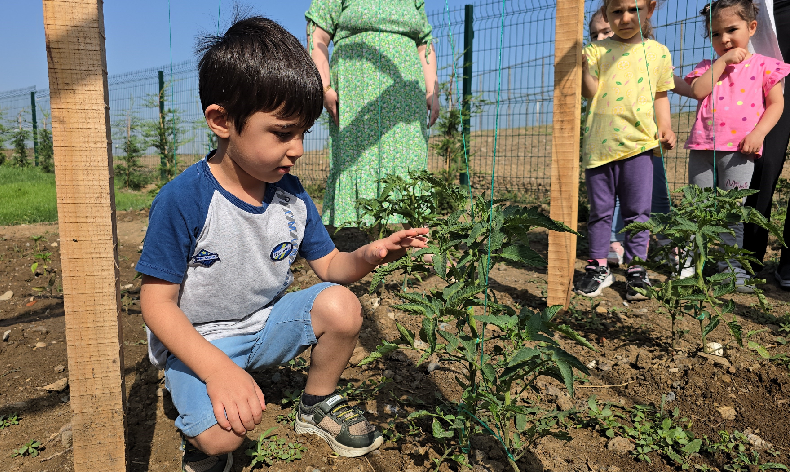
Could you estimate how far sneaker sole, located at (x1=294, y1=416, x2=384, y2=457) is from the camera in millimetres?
1817

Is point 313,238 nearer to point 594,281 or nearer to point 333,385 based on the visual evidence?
point 333,385

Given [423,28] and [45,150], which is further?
[45,150]

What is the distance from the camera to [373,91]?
3.53 metres

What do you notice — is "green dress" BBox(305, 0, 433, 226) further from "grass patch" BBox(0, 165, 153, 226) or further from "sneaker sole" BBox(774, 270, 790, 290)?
"grass patch" BBox(0, 165, 153, 226)

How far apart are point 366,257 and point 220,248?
47 centimetres

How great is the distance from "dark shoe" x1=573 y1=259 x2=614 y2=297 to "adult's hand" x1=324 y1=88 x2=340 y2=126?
6.35ft

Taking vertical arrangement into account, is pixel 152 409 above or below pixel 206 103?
below

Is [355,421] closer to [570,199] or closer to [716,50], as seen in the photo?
[570,199]

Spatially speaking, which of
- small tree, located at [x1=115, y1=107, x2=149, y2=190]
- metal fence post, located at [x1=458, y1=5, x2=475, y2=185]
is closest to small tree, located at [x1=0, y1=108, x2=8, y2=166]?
small tree, located at [x1=115, y1=107, x2=149, y2=190]

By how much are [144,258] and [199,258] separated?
18 centimetres

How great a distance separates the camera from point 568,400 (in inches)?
85.3

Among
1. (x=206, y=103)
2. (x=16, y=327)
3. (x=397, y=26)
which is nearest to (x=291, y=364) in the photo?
(x=206, y=103)

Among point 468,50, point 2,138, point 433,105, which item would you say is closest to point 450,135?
point 468,50

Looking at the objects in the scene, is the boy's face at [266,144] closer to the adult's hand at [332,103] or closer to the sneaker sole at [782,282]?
the adult's hand at [332,103]
